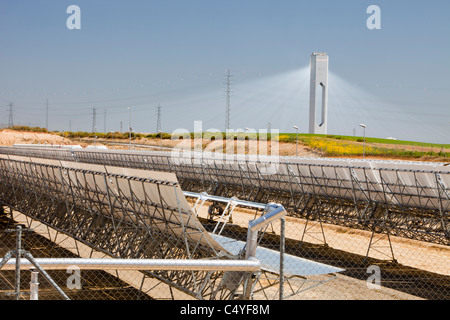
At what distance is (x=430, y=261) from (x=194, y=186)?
989 centimetres

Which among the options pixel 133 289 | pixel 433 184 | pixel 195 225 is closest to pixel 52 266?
pixel 195 225

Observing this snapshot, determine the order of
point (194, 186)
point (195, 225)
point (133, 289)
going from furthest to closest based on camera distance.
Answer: point (194, 186) → point (133, 289) → point (195, 225)

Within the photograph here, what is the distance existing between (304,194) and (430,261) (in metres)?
3.78

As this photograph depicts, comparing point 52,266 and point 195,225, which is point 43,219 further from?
point 52,266

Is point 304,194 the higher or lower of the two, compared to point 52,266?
lower

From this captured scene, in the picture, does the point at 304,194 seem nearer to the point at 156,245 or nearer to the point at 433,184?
the point at 433,184

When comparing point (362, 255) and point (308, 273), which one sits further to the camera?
point (362, 255)

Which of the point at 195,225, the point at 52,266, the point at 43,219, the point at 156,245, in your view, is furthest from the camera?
the point at 43,219

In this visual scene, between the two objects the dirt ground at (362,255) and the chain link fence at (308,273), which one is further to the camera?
the dirt ground at (362,255)

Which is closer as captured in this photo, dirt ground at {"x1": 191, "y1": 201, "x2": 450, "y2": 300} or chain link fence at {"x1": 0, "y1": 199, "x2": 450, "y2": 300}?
chain link fence at {"x1": 0, "y1": 199, "x2": 450, "y2": 300}

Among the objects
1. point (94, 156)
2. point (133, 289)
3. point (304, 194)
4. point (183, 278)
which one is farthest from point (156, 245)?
point (94, 156)

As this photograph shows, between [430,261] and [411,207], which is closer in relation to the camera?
[411,207]

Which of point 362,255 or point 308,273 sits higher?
point 308,273

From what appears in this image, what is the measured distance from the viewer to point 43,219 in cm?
1395
